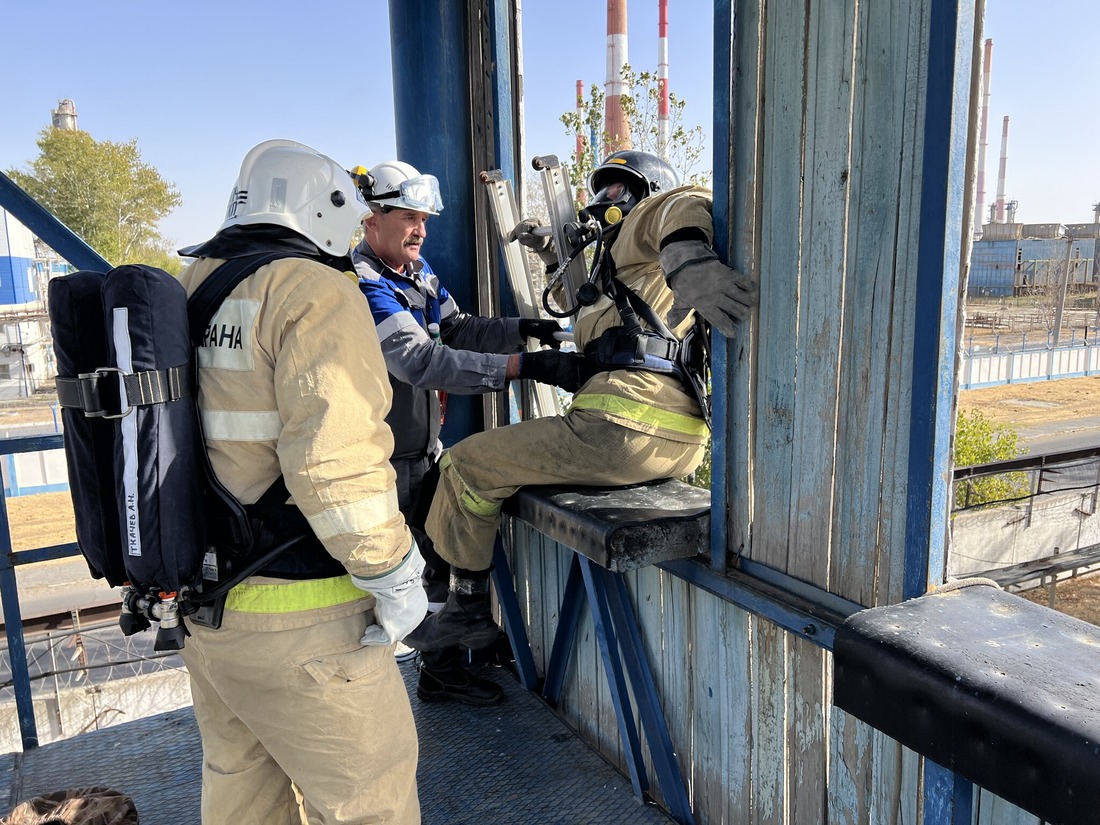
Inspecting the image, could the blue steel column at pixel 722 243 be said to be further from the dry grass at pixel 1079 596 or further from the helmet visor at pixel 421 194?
the dry grass at pixel 1079 596

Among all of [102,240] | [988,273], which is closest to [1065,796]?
[102,240]

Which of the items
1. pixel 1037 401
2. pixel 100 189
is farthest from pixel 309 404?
pixel 100 189

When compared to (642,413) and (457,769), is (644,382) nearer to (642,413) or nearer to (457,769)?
(642,413)

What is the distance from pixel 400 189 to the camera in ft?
10.9

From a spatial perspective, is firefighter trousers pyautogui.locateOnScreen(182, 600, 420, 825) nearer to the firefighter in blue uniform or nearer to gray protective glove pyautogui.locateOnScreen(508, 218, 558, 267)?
the firefighter in blue uniform

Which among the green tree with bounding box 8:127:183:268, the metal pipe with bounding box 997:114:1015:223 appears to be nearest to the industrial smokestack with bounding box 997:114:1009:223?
the metal pipe with bounding box 997:114:1015:223

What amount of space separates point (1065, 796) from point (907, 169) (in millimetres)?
1150

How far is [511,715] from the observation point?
3605 millimetres

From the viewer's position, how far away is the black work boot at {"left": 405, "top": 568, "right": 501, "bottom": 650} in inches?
125

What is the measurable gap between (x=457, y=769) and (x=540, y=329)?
1.89 metres

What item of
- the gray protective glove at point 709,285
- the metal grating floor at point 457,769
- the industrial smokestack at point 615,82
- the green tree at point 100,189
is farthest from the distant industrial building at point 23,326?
the gray protective glove at point 709,285

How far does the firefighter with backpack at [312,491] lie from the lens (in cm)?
188

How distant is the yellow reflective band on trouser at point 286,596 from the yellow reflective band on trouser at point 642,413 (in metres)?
1.06

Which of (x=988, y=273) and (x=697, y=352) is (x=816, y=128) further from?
(x=988, y=273)
